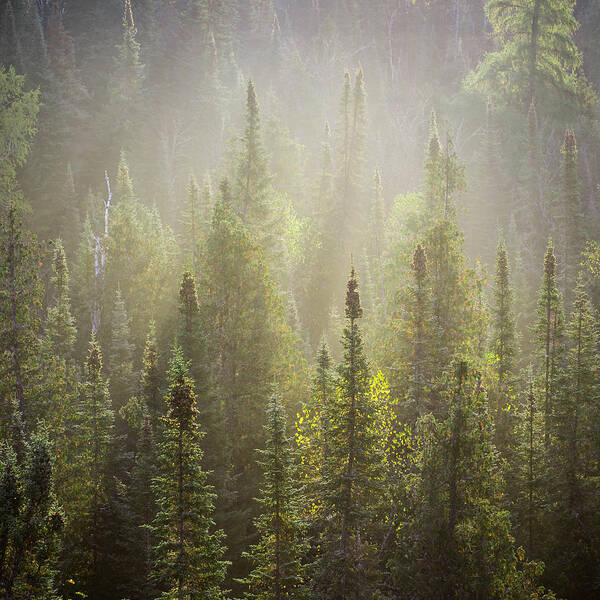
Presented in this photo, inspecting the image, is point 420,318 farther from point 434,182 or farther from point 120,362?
point 120,362

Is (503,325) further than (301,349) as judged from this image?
No

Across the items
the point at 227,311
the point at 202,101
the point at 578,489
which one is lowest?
the point at 578,489

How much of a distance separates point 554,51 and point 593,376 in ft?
139

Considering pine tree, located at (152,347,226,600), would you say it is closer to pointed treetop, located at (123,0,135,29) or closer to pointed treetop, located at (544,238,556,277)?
pointed treetop, located at (544,238,556,277)

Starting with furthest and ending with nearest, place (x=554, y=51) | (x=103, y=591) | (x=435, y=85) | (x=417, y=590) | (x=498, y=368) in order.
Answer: (x=435, y=85)
(x=554, y=51)
(x=498, y=368)
(x=103, y=591)
(x=417, y=590)

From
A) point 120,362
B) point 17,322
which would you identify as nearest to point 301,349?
point 120,362

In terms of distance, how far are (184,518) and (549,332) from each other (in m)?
21.7

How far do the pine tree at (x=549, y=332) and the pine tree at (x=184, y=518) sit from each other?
17.9 meters

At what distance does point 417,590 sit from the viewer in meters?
15.9

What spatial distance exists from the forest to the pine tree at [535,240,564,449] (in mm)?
150

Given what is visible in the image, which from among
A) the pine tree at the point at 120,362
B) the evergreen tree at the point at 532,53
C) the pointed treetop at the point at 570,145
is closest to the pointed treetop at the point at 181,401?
the pine tree at the point at 120,362

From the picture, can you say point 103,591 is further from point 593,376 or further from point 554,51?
point 554,51

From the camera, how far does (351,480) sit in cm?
1689

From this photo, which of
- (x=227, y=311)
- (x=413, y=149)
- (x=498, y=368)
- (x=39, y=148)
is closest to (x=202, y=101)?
(x=39, y=148)
